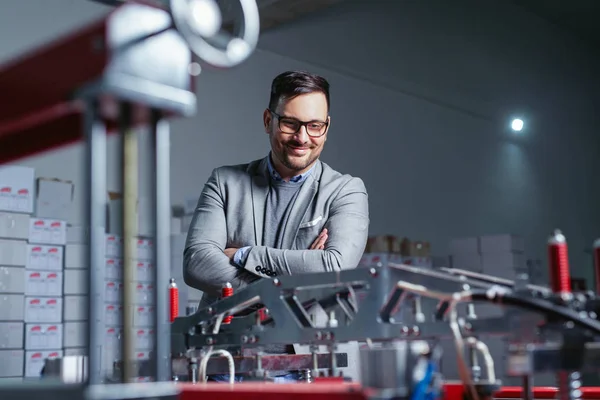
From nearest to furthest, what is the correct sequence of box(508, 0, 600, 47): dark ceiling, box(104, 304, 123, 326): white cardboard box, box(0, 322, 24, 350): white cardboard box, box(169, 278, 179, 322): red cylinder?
box(169, 278, 179, 322): red cylinder, box(0, 322, 24, 350): white cardboard box, box(104, 304, 123, 326): white cardboard box, box(508, 0, 600, 47): dark ceiling

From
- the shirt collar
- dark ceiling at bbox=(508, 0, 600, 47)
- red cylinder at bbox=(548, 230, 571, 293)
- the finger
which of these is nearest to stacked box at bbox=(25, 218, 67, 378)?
the shirt collar

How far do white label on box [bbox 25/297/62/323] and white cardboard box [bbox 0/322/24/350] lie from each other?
8 cm

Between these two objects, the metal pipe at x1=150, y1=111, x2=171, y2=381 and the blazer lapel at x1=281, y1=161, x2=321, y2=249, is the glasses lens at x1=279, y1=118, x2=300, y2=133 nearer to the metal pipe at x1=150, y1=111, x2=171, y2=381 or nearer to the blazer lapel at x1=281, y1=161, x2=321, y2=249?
the blazer lapel at x1=281, y1=161, x2=321, y2=249

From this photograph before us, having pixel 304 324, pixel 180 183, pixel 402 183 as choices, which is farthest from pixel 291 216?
pixel 402 183

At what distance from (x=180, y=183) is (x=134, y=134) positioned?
578cm

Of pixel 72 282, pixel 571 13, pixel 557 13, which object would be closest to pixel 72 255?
pixel 72 282

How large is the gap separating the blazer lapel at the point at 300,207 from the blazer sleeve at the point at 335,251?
94mm

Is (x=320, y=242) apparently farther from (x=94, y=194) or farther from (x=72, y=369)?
(x=94, y=194)

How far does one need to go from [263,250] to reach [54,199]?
3512mm

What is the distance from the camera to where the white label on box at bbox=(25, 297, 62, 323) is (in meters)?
5.31

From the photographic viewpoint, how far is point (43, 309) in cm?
538

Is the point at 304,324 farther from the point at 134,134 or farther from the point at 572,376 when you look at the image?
the point at 134,134

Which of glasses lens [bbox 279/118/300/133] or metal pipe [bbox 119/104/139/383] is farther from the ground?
glasses lens [bbox 279/118/300/133]

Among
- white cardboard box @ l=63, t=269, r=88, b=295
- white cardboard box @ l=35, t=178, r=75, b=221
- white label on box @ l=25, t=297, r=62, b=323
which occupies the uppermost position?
white cardboard box @ l=35, t=178, r=75, b=221
